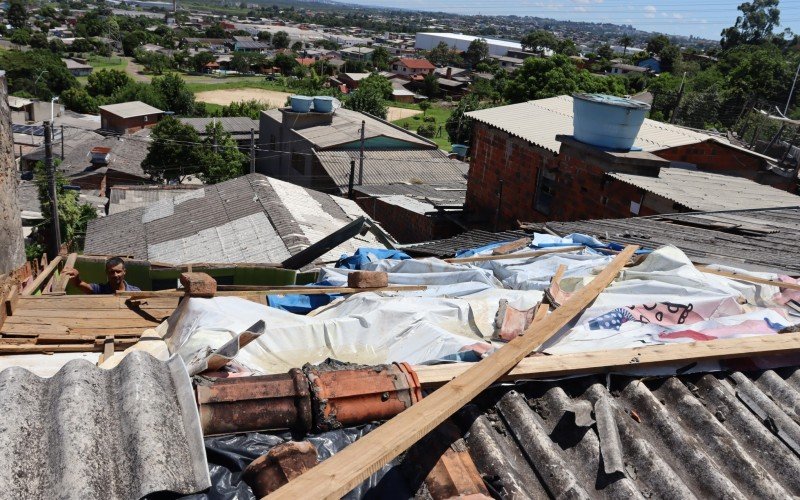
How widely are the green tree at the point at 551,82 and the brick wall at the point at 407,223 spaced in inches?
954

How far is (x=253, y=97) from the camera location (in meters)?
68.4

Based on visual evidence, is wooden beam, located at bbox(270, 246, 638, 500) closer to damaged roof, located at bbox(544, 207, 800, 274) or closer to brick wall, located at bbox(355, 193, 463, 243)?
damaged roof, located at bbox(544, 207, 800, 274)

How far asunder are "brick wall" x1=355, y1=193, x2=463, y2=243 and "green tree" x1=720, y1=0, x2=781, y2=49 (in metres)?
87.0

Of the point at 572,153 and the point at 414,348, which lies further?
the point at 572,153

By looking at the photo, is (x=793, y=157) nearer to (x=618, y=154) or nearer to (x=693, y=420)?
(x=618, y=154)

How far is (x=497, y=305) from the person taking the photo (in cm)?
470

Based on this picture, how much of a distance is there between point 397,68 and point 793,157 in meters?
82.3

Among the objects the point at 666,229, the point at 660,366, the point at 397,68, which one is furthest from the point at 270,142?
the point at 397,68

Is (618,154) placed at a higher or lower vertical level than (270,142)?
higher

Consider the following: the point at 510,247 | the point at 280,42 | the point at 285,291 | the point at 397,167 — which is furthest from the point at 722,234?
the point at 280,42

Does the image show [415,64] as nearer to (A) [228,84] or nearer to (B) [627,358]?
(A) [228,84]

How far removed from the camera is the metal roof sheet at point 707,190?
35.8ft

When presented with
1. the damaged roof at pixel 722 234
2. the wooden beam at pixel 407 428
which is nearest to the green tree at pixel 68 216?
the damaged roof at pixel 722 234

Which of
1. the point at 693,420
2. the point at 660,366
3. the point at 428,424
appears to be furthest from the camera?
the point at 660,366
